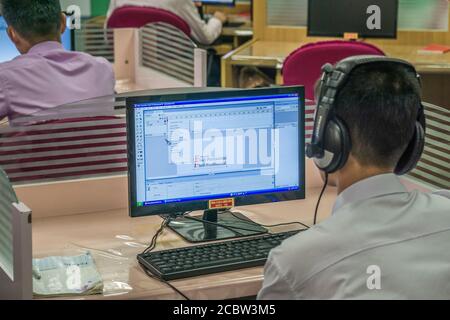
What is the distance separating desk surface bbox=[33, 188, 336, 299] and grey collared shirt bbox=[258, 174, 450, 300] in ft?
1.46

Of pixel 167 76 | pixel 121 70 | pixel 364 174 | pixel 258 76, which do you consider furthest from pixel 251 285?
pixel 258 76

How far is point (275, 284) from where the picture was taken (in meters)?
1.57

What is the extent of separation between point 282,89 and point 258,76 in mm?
3328

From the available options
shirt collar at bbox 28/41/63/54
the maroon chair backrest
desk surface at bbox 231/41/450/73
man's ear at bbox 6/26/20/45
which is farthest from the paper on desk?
the maroon chair backrest

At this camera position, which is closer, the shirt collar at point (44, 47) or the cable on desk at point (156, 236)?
the cable on desk at point (156, 236)

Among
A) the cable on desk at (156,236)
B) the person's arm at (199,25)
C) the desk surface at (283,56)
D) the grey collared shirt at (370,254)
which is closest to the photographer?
the grey collared shirt at (370,254)

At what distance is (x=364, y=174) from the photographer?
1.63 metres

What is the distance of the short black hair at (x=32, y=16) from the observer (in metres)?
3.18

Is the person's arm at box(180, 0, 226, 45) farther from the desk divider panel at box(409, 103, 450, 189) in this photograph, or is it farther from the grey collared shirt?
the grey collared shirt

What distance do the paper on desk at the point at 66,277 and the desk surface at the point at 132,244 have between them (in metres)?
0.03

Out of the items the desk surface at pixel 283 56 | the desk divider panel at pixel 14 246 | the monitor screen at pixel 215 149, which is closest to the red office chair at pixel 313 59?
the desk surface at pixel 283 56

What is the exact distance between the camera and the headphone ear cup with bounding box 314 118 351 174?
1634 mm

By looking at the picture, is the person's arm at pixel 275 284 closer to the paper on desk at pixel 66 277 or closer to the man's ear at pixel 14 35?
the paper on desk at pixel 66 277
